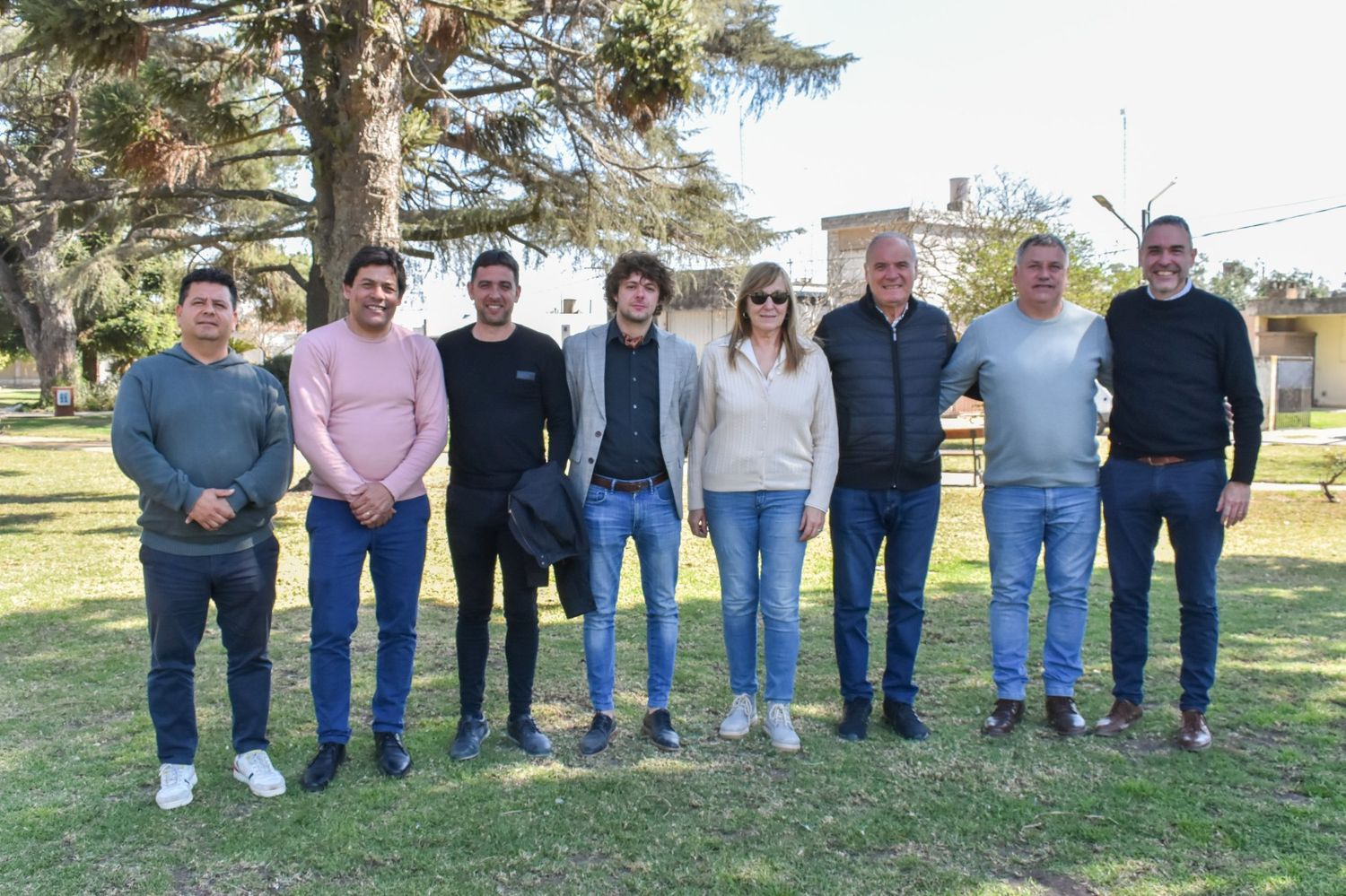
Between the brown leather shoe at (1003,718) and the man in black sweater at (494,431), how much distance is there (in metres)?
1.92

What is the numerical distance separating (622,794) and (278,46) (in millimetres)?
9448

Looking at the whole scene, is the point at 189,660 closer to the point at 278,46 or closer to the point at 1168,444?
the point at 1168,444

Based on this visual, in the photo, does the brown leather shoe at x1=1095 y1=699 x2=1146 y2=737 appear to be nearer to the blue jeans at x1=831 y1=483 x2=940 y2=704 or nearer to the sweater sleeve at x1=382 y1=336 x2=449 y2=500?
the blue jeans at x1=831 y1=483 x2=940 y2=704

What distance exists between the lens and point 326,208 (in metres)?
13.5

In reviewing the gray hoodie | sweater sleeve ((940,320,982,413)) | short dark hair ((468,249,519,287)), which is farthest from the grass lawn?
short dark hair ((468,249,519,287))

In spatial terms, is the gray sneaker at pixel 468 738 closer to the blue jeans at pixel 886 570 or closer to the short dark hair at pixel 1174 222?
the blue jeans at pixel 886 570

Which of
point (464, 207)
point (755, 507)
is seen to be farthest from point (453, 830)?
point (464, 207)

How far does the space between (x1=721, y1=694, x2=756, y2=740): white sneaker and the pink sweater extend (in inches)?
66.7

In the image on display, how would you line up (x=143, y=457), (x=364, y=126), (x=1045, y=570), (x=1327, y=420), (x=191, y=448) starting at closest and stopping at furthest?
1. (x=143, y=457)
2. (x=191, y=448)
3. (x=1045, y=570)
4. (x=364, y=126)
5. (x=1327, y=420)

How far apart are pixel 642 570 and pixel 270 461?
62.3 inches

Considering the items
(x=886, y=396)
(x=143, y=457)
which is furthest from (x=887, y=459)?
(x=143, y=457)

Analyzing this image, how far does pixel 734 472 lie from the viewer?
4668mm

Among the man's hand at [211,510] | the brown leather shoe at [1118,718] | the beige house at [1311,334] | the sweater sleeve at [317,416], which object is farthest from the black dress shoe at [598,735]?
the beige house at [1311,334]

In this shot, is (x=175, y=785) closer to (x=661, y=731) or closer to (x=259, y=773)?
(x=259, y=773)
